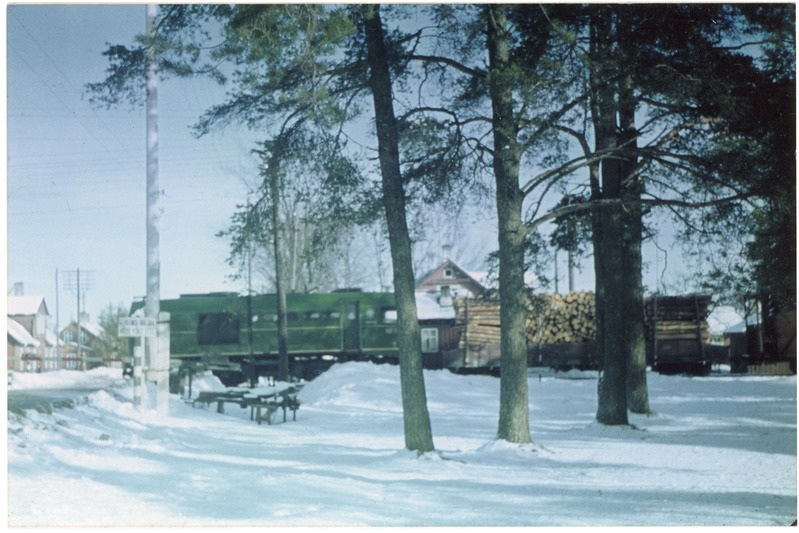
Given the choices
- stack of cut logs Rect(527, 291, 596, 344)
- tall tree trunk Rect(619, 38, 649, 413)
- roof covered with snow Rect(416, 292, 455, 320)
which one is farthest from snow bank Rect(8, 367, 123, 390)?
stack of cut logs Rect(527, 291, 596, 344)

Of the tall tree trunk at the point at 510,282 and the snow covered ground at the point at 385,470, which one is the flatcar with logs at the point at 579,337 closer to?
the snow covered ground at the point at 385,470

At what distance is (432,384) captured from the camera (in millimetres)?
21281

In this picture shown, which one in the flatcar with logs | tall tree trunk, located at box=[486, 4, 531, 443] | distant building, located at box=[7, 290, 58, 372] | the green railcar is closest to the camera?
distant building, located at box=[7, 290, 58, 372]

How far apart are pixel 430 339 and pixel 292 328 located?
4908 millimetres

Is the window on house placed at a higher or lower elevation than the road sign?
lower

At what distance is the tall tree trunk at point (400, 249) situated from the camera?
33.6 feet

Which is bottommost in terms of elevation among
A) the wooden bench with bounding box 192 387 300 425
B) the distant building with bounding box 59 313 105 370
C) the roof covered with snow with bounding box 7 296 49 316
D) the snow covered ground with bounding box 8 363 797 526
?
the snow covered ground with bounding box 8 363 797 526

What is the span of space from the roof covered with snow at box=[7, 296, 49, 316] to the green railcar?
15097 millimetres

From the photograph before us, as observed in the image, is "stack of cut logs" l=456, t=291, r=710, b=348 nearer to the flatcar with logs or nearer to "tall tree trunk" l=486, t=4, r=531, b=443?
the flatcar with logs

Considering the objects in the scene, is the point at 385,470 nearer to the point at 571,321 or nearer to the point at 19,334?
the point at 19,334

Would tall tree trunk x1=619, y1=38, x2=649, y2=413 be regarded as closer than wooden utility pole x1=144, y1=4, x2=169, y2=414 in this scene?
No

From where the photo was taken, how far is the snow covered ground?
6.99 metres

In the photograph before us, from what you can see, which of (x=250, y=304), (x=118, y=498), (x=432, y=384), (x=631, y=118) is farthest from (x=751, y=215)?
(x=250, y=304)

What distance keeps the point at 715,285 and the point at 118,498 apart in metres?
9.36
